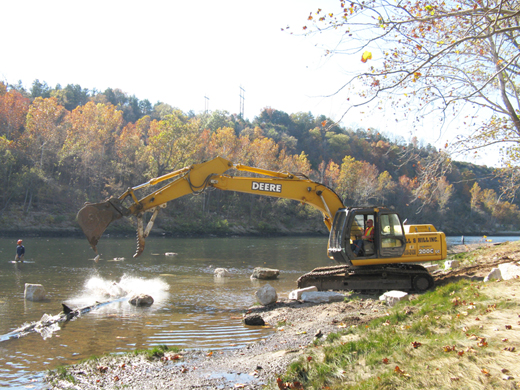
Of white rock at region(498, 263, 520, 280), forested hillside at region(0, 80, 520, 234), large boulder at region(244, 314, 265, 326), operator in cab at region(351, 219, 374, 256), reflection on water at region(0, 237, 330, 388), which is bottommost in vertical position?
reflection on water at region(0, 237, 330, 388)

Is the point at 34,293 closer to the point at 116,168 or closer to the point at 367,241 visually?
the point at 367,241

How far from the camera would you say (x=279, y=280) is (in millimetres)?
17156

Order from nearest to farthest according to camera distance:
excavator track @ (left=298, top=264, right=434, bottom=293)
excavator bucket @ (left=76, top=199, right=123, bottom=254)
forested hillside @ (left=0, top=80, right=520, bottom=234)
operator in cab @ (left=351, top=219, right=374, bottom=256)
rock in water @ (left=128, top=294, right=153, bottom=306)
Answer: excavator bucket @ (left=76, top=199, right=123, bottom=254)
rock in water @ (left=128, top=294, right=153, bottom=306)
operator in cab @ (left=351, top=219, right=374, bottom=256)
excavator track @ (left=298, top=264, right=434, bottom=293)
forested hillside @ (left=0, top=80, right=520, bottom=234)

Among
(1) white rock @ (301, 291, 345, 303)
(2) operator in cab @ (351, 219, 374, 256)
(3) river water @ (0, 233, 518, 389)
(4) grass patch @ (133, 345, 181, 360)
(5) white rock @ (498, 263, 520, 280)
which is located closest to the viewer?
(4) grass patch @ (133, 345, 181, 360)

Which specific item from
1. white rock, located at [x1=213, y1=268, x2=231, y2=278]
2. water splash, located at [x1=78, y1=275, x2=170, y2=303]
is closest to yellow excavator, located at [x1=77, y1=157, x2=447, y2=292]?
water splash, located at [x1=78, y1=275, x2=170, y2=303]

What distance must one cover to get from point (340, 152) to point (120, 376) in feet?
372

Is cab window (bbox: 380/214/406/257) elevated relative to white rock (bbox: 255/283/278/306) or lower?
elevated

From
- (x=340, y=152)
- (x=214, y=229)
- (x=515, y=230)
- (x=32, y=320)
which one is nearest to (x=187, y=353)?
(x=32, y=320)

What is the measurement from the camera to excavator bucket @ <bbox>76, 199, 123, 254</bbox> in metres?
11.1

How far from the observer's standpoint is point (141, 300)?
38.0 ft

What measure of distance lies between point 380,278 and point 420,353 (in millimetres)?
7495

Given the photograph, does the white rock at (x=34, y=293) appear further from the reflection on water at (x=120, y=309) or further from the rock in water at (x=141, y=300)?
the rock in water at (x=141, y=300)

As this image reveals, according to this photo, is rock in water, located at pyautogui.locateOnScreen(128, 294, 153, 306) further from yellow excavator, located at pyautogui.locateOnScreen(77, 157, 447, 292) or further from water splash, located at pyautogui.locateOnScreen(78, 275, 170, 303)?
yellow excavator, located at pyautogui.locateOnScreen(77, 157, 447, 292)

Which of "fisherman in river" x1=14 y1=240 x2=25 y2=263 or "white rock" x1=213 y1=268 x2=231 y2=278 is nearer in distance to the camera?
"white rock" x1=213 y1=268 x2=231 y2=278
